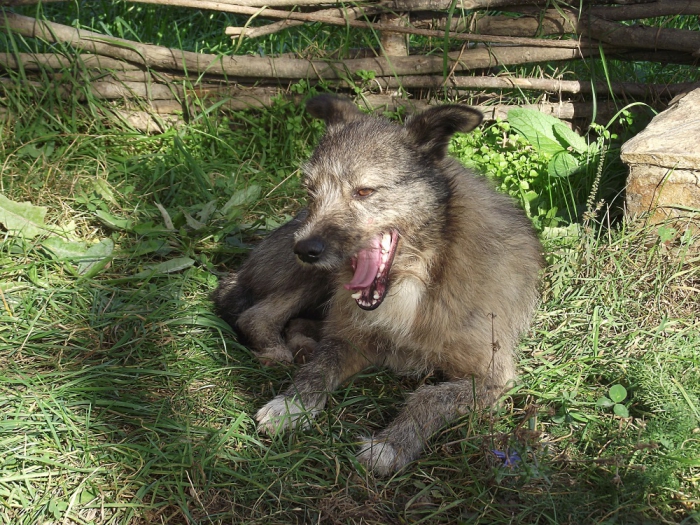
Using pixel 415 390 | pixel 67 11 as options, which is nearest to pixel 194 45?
pixel 67 11

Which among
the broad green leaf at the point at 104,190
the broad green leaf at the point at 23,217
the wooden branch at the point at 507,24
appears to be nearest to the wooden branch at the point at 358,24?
the wooden branch at the point at 507,24

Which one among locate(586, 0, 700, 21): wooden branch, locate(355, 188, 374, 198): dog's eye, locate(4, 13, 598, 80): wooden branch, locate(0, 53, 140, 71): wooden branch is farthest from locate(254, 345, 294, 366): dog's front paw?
locate(586, 0, 700, 21): wooden branch

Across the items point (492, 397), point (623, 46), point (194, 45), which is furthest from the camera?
point (194, 45)

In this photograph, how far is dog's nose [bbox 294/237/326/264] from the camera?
10.6ft

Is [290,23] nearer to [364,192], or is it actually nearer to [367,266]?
[364,192]

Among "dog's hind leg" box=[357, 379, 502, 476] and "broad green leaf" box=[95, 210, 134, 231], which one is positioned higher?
"broad green leaf" box=[95, 210, 134, 231]

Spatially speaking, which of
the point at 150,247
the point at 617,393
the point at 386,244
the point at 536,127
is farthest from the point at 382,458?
the point at 536,127

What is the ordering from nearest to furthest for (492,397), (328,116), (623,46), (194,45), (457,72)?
1. (492,397)
2. (328,116)
3. (623,46)
4. (457,72)
5. (194,45)

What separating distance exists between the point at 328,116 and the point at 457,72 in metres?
1.93

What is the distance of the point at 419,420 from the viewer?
327cm

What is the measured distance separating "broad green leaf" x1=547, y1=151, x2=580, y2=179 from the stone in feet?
1.82

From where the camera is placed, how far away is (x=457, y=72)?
5.49m

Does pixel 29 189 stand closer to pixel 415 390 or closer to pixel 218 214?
pixel 218 214

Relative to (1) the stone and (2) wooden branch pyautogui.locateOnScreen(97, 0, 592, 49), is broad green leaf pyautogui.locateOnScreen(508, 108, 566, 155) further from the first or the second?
(1) the stone
